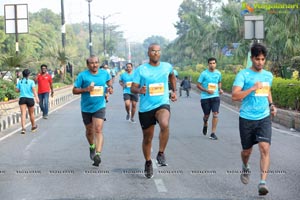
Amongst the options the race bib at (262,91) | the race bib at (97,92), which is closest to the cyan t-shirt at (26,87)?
the race bib at (97,92)

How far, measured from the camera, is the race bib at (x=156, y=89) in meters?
8.26

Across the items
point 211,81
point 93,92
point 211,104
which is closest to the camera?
point 93,92

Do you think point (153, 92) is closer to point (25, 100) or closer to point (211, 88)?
point (211, 88)

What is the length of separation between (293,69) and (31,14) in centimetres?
11218

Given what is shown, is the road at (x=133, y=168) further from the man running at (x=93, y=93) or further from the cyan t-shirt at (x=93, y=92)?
the cyan t-shirt at (x=93, y=92)

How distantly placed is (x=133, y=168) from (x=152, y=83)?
169 centimetres

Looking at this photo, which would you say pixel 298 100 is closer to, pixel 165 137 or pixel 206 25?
pixel 165 137

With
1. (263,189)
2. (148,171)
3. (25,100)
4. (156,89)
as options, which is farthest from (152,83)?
(25,100)

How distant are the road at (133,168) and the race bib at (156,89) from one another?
121 centimetres

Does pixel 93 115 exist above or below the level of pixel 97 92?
below

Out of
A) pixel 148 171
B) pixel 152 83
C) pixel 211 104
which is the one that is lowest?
pixel 148 171

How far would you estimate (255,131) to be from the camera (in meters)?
7.32

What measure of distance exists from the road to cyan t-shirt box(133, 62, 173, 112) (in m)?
1.08

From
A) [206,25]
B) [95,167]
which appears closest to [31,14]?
[206,25]
